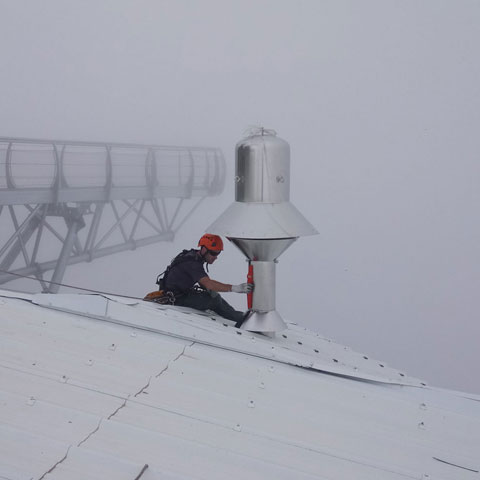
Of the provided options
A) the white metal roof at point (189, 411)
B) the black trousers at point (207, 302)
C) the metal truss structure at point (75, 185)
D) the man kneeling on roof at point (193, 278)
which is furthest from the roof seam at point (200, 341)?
the metal truss structure at point (75, 185)

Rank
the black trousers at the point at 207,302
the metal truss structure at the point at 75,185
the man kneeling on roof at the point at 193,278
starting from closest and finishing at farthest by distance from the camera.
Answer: the man kneeling on roof at the point at 193,278 < the black trousers at the point at 207,302 < the metal truss structure at the point at 75,185

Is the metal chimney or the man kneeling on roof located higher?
the metal chimney

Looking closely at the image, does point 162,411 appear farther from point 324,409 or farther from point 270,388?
point 324,409

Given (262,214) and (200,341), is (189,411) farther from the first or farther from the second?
(262,214)

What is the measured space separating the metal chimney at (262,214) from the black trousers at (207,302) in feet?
2.19

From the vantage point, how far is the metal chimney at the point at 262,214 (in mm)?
3701

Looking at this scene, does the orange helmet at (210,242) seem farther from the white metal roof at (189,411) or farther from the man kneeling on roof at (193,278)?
the white metal roof at (189,411)

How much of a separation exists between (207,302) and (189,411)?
2403mm

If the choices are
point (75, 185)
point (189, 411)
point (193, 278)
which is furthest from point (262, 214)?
point (75, 185)

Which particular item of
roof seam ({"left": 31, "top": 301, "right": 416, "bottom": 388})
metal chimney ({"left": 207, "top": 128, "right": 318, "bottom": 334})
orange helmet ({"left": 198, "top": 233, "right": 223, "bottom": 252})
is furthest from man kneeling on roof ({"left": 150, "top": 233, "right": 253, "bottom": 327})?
roof seam ({"left": 31, "top": 301, "right": 416, "bottom": 388})


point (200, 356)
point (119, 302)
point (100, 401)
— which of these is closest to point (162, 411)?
point (100, 401)

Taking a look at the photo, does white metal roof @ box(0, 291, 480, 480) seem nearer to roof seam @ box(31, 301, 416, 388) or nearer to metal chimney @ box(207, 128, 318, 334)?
roof seam @ box(31, 301, 416, 388)

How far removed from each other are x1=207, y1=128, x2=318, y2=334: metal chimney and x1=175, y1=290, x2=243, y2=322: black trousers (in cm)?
67

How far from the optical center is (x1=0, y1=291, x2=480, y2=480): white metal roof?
185cm
